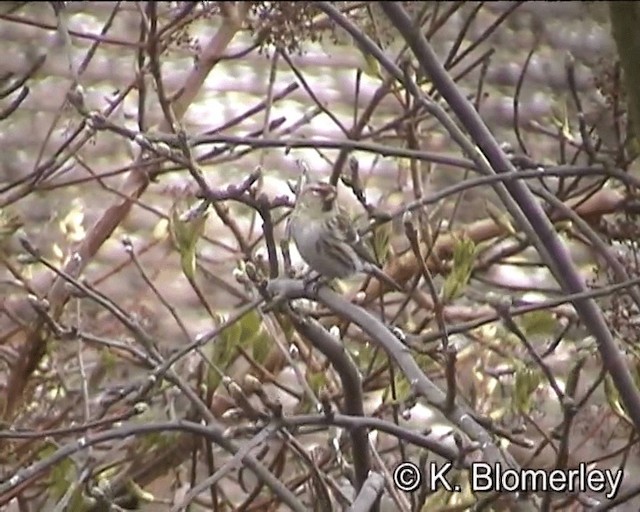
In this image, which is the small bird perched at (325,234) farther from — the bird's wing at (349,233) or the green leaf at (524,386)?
the green leaf at (524,386)

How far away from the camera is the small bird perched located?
0.52m

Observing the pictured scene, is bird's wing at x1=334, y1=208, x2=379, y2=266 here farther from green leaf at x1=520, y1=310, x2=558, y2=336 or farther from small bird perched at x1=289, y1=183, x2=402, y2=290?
green leaf at x1=520, y1=310, x2=558, y2=336

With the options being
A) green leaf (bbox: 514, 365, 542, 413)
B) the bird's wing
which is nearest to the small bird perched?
the bird's wing

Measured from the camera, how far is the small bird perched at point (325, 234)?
1.70ft

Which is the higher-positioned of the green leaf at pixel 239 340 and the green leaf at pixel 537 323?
the green leaf at pixel 537 323

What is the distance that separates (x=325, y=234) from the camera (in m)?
0.52

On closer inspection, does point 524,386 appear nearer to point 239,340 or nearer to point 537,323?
point 537,323

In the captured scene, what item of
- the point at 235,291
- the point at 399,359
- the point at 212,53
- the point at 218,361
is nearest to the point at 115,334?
the point at 235,291

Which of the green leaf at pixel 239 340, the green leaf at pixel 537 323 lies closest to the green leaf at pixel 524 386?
the green leaf at pixel 537 323

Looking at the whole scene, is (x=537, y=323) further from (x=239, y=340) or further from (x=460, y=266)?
(x=239, y=340)

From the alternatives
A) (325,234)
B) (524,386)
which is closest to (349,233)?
(325,234)

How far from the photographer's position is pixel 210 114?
1.01 meters

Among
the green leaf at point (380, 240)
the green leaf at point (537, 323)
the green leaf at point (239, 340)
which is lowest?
the green leaf at point (239, 340)

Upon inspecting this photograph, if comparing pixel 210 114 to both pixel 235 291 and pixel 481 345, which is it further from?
pixel 481 345
